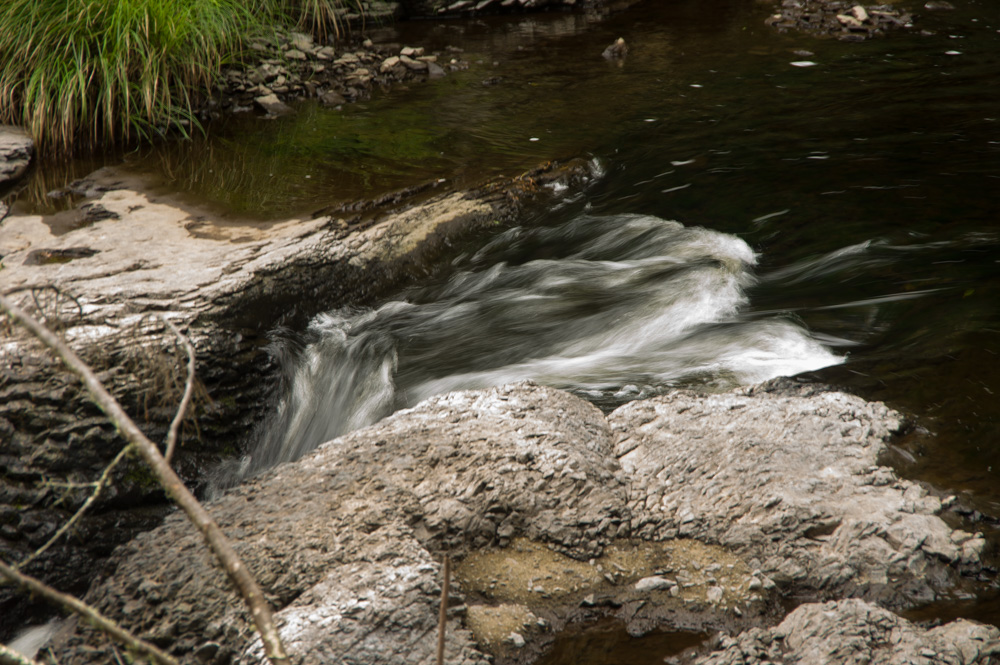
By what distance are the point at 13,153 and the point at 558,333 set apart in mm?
4376

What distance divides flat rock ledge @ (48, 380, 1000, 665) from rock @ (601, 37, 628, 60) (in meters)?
5.96

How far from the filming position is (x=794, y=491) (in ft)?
7.93

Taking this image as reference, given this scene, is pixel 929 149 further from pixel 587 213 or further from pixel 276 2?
pixel 276 2

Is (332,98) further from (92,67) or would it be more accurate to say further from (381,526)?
(381,526)

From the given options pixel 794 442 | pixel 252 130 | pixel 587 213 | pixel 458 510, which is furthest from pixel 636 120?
pixel 458 510

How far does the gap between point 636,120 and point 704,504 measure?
14.5 ft

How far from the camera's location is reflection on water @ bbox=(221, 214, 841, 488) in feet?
11.2

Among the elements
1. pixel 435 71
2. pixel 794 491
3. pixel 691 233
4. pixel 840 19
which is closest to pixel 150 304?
pixel 794 491

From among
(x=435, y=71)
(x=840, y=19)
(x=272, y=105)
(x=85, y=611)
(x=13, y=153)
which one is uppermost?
(x=840, y=19)

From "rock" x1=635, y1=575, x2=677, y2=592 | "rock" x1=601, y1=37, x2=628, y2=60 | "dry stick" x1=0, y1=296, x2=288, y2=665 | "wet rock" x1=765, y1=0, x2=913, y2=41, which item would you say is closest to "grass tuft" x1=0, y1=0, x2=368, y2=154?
"rock" x1=601, y1=37, x2=628, y2=60

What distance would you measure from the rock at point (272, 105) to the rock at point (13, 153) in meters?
1.92

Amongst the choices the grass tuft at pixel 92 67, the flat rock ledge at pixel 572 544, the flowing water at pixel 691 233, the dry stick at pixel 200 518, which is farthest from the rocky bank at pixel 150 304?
the grass tuft at pixel 92 67

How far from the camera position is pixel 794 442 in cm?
261

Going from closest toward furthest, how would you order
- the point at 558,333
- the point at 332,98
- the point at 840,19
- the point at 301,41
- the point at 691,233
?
1. the point at 558,333
2. the point at 691,233
3. the point at 332,98
4. the point at 301,41
5. the point at 840,19
